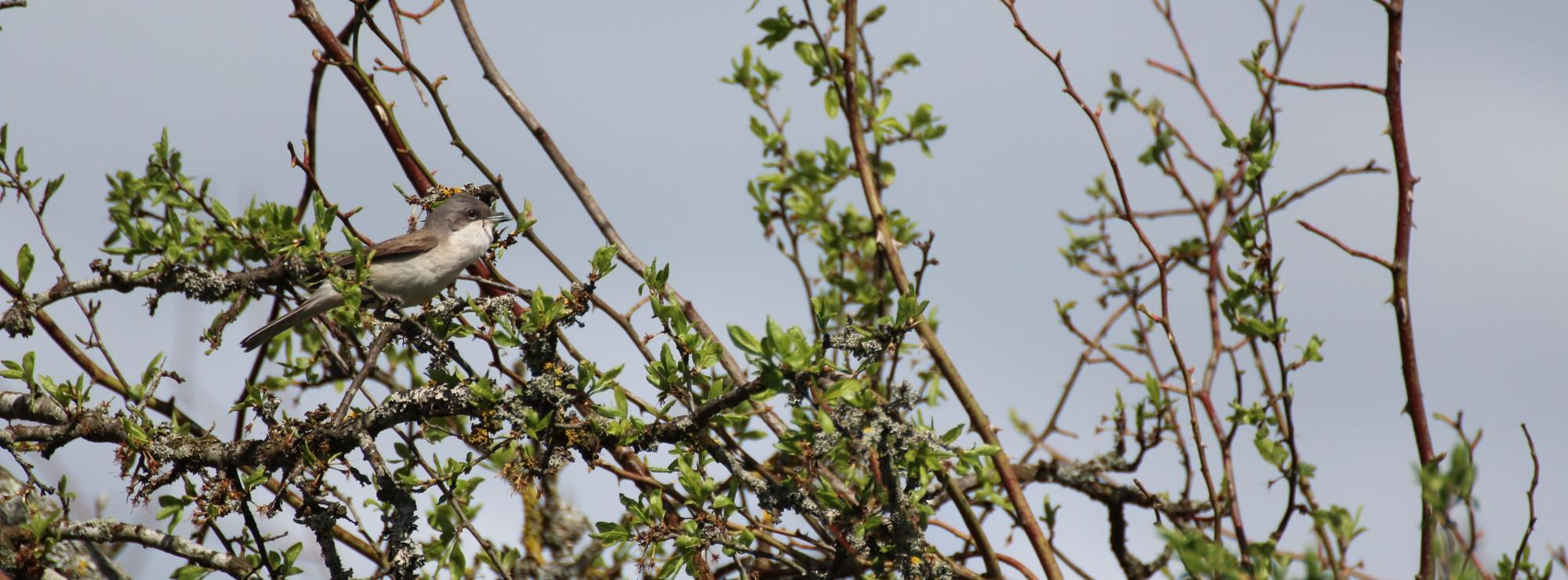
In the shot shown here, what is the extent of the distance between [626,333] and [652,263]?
105cm

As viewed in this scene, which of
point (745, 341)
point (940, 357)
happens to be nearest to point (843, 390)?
point (745, 341)

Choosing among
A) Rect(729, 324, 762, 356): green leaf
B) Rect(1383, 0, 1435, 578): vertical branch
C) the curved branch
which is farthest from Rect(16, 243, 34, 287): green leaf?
Rect(1383, 0, 1435, 578): vertical branch

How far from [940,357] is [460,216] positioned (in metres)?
2.55

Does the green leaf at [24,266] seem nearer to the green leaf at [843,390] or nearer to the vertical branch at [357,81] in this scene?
the vertical branch at [357,81]

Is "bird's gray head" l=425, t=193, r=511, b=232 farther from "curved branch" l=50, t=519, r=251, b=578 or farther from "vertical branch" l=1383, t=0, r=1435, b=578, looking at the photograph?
"vertical branch" l=1383, t=0, r=1435, b=578

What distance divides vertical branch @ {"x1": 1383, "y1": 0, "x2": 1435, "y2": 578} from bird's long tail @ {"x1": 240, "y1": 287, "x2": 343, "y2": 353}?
12.7ft

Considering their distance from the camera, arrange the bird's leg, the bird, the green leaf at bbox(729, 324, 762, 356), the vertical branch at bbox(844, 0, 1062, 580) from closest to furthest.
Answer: the green leaf at bbox(729, 324, 762, 356) < the bird's leg < the vertical branch at bbox(844, 0, 1062, 580) < the bird

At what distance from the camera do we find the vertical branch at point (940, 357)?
430 centimetres

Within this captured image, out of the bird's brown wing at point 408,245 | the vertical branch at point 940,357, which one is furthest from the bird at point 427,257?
the vertical branch at point 940,357

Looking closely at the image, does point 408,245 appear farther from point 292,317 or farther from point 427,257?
point 292,317

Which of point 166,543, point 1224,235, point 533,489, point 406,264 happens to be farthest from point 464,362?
point 1224,235

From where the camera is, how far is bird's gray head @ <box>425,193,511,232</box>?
5340 mm

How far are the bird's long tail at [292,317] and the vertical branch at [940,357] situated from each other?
220cm

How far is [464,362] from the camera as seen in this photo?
12.2 ft
